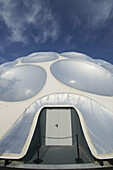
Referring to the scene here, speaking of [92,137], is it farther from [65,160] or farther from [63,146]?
[63,146]

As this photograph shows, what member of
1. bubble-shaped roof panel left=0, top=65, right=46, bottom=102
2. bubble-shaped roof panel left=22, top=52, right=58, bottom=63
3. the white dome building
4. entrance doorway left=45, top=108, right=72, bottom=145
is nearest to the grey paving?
the white dome building

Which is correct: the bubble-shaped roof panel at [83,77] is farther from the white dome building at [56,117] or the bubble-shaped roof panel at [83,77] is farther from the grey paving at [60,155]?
the grey paving at [60,155]

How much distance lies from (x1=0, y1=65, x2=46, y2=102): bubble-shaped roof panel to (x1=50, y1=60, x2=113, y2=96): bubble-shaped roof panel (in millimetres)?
1061

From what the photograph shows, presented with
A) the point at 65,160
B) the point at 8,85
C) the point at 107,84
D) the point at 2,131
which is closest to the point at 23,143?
the point at 2,131

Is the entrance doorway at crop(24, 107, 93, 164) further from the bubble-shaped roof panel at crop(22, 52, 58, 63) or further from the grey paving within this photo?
Answer: the bubble-shaped roof panel at crop(22, 52, 58, 63)

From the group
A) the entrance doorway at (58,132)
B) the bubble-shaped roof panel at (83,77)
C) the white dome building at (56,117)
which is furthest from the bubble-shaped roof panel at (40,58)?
A: the entrance doorway at (58,132)

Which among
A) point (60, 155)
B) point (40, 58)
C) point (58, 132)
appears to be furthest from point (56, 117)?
point (40, 58)

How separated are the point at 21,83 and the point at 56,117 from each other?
2.70 meters

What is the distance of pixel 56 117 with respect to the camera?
486 cm

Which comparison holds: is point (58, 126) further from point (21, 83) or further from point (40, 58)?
point (40, 58)

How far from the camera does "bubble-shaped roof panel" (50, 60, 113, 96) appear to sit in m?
5.43

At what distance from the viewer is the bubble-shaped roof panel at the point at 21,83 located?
202 inches

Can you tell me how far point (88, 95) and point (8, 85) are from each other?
4488 mm

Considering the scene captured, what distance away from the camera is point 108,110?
4.66m
